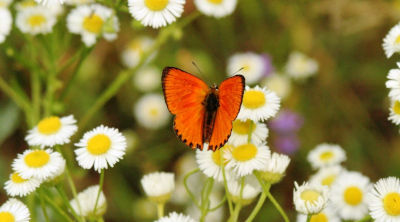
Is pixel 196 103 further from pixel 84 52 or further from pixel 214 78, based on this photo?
pixel 214 78

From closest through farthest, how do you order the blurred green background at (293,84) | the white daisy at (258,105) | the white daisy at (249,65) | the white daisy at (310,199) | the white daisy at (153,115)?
the white daisy at (310,199) < the white daisy at (258,105) < the blurred green background at (293,84) < the white daisy at (249,65) < the white daisy at (153,115)

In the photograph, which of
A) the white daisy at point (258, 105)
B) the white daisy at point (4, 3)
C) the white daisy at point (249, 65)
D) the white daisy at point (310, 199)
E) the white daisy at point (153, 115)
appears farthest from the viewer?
the white daisy at point (153, 115)

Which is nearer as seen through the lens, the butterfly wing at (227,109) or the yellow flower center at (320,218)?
the butterfly wing at (227,109)

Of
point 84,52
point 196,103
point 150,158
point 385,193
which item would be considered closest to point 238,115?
point 196,103

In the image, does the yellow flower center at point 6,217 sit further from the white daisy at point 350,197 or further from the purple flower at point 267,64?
the purple flower at point 267,64

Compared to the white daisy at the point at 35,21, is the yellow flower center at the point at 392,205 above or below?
below

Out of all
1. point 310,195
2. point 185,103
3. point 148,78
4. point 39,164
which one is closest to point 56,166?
point 39,164

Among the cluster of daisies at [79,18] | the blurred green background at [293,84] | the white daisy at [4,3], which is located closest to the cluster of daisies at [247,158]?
the cluster of daisies at [79,18]

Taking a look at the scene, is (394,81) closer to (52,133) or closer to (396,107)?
(396,107)
